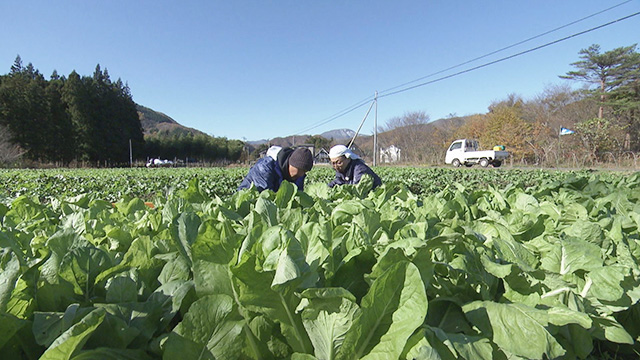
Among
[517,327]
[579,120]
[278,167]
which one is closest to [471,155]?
[579,120]

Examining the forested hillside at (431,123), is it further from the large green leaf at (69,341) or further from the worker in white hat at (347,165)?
the large green leaf at (69,341)

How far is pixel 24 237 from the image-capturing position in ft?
3.99

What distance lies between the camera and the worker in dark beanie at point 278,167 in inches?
178

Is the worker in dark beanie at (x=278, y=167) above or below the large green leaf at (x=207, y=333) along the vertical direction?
above

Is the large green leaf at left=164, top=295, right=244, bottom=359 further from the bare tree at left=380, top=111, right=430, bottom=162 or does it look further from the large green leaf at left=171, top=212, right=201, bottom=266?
the bare tree at left=380, top=111, right=430, bottom=162

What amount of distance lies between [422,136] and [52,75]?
186ft

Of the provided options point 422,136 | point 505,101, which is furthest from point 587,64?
point 422,136

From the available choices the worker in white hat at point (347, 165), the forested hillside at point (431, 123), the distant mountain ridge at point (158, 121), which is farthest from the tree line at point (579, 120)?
the distant mountain ridge at point (158, 121)

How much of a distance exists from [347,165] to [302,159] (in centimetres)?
183

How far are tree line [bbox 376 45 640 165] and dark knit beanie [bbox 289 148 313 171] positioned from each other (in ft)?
113

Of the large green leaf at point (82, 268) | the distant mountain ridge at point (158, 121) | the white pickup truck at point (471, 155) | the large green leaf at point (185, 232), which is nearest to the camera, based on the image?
the large green leaf at point (82, 268)

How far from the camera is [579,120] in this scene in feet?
119

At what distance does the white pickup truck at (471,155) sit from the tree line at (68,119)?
1719 inches

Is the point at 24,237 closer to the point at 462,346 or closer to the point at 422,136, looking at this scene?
the point at 462,346
